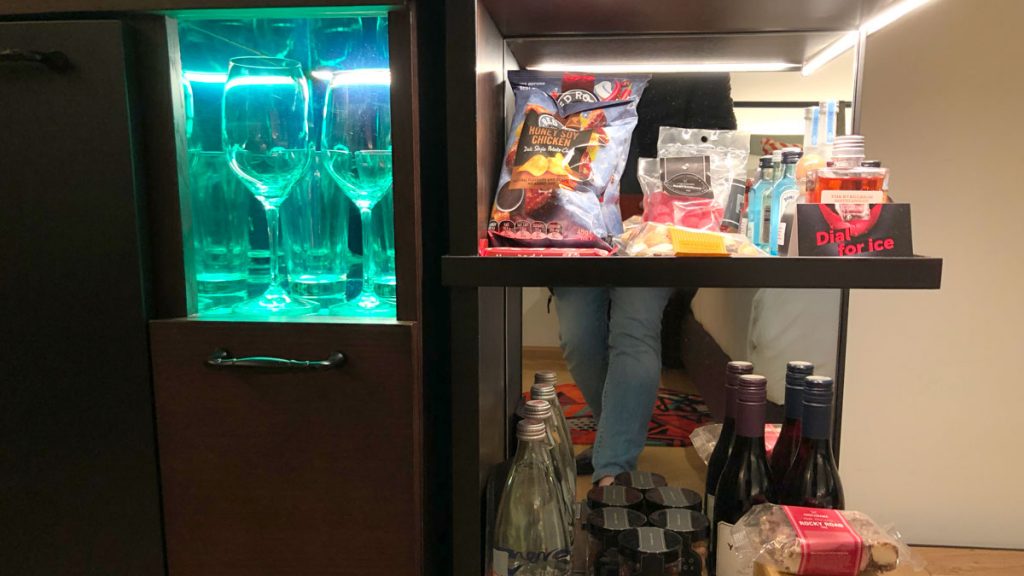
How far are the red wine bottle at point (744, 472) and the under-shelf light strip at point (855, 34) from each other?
1.75ft

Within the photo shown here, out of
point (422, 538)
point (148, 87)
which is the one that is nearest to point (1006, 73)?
point (422, 538)

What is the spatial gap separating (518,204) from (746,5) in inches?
16.4

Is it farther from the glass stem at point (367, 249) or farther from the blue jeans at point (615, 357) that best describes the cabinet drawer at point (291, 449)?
the blue jeans at point (615, 357)

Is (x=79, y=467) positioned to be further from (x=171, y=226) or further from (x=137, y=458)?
(x=171, y=226)

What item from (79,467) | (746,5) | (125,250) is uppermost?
(746,5)

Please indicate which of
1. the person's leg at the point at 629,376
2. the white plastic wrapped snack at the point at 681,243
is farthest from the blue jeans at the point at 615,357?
the white plastic wrapped snack at the point at 681,243

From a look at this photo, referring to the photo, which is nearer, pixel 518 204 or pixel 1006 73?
pixel 518 204

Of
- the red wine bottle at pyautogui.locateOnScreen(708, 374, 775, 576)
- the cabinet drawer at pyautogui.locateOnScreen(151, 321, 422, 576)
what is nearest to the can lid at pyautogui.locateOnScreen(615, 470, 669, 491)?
the red wine bottle at pyautogui.locateOnScreen(708, 374, 775, 576)

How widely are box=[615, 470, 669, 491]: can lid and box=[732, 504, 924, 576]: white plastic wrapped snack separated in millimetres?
240

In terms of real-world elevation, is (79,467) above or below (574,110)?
below

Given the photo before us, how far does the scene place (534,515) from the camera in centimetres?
88

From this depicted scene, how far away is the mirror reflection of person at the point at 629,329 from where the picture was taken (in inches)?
41.4

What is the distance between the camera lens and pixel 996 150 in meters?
1.36

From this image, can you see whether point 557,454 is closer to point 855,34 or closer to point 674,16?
point 674,16
